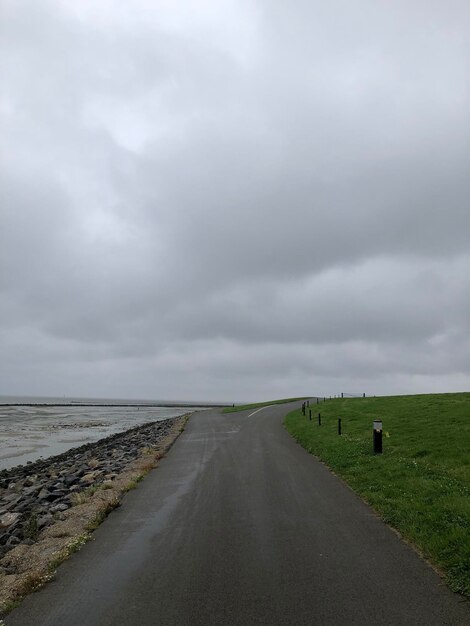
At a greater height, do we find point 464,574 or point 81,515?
point 464,574

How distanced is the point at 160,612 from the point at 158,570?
4.33ft

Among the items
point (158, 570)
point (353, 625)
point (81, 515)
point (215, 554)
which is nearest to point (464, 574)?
point (353, 625)

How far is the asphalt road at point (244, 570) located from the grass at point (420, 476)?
15.7 inches

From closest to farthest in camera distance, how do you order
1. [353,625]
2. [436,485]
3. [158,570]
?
[353,625] → [158,570] → [436,485]

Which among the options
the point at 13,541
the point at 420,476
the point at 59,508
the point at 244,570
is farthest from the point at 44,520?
the point at 420,476

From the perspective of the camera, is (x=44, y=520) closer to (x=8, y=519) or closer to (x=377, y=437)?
(x=8, y=519)

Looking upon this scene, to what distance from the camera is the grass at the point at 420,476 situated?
6688mm

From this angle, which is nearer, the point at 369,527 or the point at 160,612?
the point at 160,612

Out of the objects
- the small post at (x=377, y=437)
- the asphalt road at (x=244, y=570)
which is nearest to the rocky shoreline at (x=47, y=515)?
the asphalt road at (x=244, y=570)

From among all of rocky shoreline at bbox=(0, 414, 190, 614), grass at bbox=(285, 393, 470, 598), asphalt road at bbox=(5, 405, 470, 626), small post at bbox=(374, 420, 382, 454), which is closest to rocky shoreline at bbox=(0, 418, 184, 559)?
rocky shoreline at bbox=(0, 414, 190, 614)

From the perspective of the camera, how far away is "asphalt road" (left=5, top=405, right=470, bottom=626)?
500cm

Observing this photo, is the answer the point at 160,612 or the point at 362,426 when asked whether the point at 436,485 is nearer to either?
the point at 160,612

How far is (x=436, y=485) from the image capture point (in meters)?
9.92

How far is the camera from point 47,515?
1128 centimetres
